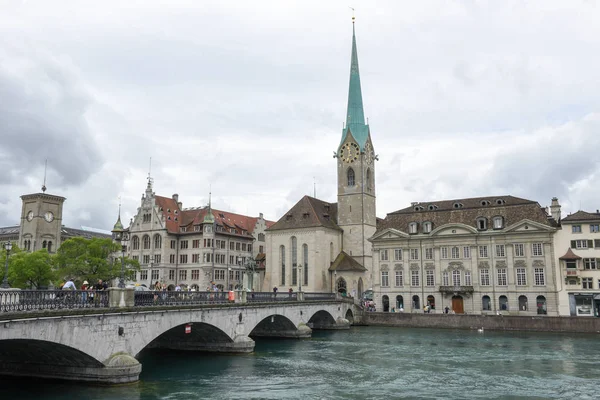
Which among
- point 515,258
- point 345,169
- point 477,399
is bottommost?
point 477,399

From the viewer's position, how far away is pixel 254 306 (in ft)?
134

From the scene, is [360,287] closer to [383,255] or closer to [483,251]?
[383,255]

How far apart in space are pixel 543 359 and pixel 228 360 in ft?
63.0

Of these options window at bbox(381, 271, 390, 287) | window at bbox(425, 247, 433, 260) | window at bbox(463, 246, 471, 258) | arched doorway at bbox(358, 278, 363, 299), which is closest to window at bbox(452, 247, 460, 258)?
window at bbox(463, 246, 471, 258)

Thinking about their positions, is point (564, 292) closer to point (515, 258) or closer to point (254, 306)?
point (515, 258)

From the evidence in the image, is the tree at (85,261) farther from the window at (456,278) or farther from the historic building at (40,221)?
the window at (456,278)

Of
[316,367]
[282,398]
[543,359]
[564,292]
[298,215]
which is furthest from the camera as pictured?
[298,215]

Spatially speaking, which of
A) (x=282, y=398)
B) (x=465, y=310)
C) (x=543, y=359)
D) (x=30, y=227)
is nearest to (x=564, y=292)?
(x=465, y=310)

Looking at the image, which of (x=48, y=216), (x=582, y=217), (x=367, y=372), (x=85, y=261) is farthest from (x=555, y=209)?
(x=48, y=216)

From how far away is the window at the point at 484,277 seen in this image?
65.2 metres

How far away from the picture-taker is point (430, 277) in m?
68.6

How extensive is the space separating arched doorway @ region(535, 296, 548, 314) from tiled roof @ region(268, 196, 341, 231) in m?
28.8

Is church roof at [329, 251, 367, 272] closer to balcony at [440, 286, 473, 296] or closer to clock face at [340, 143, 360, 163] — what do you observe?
balcony at [440, 286, 473, 296]

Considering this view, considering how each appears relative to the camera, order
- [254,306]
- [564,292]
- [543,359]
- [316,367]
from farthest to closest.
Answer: [564,292]
[254,306]
[543,359]
[316,367]
